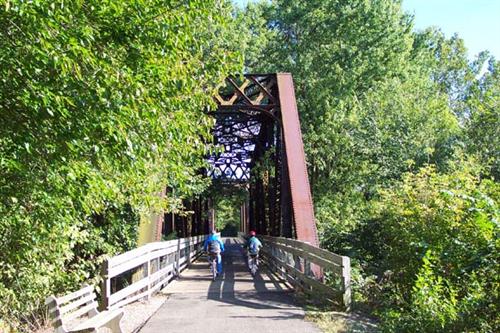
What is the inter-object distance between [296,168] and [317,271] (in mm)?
4116

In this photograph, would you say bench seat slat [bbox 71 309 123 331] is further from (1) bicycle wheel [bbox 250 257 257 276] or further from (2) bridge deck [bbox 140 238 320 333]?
(1) bicycle wheel [bbox 250 257 257 276]

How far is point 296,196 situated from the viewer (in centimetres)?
1347

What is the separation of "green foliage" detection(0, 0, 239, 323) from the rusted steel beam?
5457mm

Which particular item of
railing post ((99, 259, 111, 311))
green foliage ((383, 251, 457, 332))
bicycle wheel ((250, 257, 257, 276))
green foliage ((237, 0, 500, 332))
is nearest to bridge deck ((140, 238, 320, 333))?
railing post ((99, 259, 111, 311))

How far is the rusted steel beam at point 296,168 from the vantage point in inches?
508

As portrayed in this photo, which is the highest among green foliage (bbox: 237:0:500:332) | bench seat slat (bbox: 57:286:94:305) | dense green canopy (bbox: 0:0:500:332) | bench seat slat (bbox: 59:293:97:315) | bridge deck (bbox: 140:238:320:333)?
green foliage (bbox: 237:0:500:332)

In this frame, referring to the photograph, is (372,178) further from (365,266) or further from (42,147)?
(42,147)

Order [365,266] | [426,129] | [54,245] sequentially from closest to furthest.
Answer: [54,245] < [365,266] < [426,129]

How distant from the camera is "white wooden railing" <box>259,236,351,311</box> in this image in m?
8.75

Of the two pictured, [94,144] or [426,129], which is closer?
[94,144]

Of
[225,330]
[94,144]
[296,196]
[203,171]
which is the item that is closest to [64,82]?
[94,144]

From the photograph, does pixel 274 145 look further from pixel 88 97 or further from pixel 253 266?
pixel 88 97

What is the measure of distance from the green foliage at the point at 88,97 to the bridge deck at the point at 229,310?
2001 mm

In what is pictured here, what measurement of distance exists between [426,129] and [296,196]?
10.9 m
